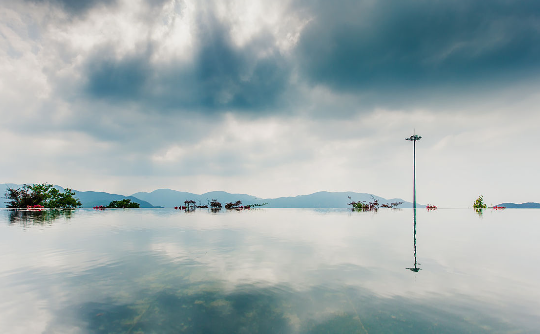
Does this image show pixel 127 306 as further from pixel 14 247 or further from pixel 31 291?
pixel 14 247

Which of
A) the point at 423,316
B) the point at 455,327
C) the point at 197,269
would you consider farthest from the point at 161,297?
the point at 455,327

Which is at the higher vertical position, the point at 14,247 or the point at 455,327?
the point at 455,327

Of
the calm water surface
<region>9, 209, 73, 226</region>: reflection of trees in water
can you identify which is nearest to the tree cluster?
<region>9, 209, 73, 226</region>: reflection of trees in water

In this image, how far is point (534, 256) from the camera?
466 inches

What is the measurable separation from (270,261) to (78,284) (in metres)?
7.00

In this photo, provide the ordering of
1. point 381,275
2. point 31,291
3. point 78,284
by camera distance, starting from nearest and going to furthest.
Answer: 1. point 31,291
2. point 78,284
3. point 381,275

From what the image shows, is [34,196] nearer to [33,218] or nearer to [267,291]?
[33,218]

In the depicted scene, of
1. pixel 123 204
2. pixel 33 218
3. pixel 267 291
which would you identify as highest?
pixel 267 291

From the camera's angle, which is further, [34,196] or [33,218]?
[34,196]

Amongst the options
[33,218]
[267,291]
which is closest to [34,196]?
[33,218]

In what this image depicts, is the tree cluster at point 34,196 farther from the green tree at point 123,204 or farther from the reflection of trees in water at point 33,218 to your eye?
the reflection of trees in water at point 33,218

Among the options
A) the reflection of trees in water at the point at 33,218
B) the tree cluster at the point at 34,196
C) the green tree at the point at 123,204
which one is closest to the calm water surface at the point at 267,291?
the reflection of trees in water at the point at 33,218

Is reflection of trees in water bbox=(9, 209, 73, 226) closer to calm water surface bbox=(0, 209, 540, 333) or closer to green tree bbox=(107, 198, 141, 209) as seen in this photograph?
calm water surface bbox=(0, 209, 540, 333)

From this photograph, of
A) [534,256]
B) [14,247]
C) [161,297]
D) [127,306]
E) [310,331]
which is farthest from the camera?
[14,247]
